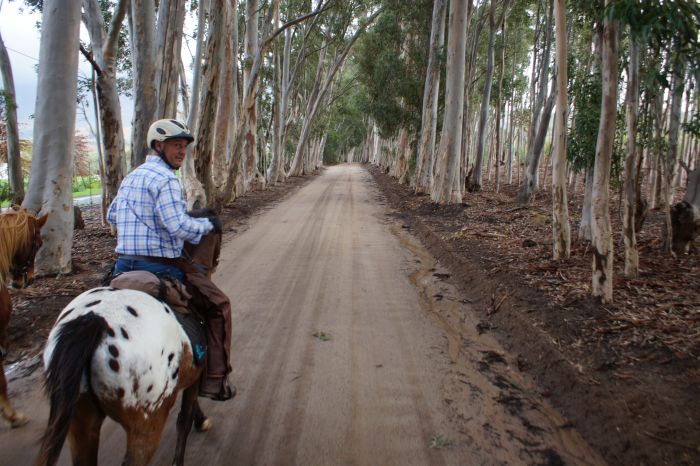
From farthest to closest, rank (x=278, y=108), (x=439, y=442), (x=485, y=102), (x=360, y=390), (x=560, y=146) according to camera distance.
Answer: (x=278, y=108) → (x=485, y=102) → (x=560, y=146) → (x=360, y=390) → (x=439, y=442)

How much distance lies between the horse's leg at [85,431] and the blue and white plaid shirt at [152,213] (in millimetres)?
967

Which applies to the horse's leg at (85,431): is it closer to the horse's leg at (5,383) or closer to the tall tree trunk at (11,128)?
the horse's leg at (5,383)

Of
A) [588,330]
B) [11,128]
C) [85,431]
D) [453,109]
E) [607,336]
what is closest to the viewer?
[85,431]

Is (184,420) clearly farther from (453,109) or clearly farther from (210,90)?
(453,109)

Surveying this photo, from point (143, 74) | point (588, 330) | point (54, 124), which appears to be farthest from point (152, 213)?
point (143, 74)

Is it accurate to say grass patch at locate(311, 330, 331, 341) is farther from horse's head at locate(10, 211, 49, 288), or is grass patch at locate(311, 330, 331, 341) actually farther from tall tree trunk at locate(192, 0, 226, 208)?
tall tree trunk at locate(192, 0, 226, 208)

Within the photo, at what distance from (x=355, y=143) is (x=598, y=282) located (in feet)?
256

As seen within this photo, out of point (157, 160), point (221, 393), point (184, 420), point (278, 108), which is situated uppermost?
point (278, 108)

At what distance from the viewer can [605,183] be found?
5055 millimetres

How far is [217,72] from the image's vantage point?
10812mm

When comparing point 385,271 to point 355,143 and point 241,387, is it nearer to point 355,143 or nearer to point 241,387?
point 241,387

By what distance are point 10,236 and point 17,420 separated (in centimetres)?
136

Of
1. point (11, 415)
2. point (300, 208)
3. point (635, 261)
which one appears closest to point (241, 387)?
point (11, 415)

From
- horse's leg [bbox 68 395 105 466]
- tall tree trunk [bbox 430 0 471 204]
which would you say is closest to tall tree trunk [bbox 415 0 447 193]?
tall tree trunk [bbox 430 0 471 204]
